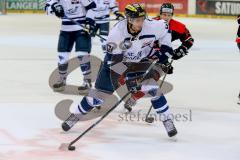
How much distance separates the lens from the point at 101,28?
383 inches

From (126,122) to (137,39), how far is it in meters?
1.23

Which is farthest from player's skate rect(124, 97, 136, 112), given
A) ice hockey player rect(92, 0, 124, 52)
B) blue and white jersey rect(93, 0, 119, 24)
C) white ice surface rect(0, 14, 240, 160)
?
blue and white jersey rect(93, 0, 119, 24)

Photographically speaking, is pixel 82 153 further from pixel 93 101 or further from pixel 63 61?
pixel 63 61

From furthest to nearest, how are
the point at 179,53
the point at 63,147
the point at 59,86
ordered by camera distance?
the point at 59,86, the point at 179,53, the point at 63,147

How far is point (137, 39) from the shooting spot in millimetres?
5418

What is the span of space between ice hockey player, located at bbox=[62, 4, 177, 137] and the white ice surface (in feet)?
0.93

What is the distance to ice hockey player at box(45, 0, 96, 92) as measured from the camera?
789 cm

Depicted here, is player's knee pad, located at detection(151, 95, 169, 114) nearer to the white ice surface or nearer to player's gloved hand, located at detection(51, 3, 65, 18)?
the white ice surface

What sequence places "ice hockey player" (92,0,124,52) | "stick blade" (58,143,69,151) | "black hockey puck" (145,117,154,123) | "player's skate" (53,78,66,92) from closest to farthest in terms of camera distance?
"stick blade" (58,143,69,151), "black hockey puck" (145,117,154,123), "player's skate" (53,78,66,92), "ice hockey player" (92,0,124,52)

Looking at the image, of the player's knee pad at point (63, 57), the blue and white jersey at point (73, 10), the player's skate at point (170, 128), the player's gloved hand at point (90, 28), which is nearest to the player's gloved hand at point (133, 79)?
the player's skate at point (170, 128)

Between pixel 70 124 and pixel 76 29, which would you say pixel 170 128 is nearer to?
pixel 70 124

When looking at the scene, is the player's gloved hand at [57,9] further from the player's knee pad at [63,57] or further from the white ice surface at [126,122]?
the white ice surface at [126,122]

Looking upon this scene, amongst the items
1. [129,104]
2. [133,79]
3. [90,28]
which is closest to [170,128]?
[133,79]

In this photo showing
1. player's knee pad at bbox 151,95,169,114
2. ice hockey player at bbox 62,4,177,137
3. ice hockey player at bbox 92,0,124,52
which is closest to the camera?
ice hockey player at bbox 62,4,177,137
